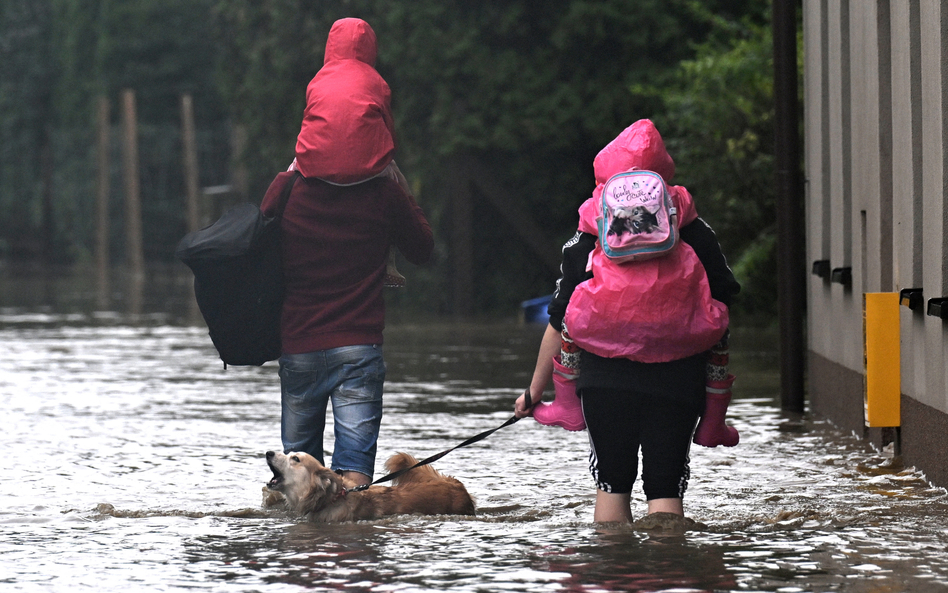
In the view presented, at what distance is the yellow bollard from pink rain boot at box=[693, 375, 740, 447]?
2522 mm

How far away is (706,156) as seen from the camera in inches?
783

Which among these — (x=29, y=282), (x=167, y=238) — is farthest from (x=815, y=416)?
(x=167, y=238)

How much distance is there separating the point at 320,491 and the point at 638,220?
1854 millimetres

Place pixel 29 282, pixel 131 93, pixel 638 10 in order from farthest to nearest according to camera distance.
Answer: pixel 131 93
pixel 29 282
pixel 638 10

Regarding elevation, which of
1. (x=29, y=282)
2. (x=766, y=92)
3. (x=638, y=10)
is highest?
(x=638, y=10)

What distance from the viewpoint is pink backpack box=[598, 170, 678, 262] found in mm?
6055

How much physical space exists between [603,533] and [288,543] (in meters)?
1.26

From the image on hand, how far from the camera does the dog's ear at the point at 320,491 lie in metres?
6.91

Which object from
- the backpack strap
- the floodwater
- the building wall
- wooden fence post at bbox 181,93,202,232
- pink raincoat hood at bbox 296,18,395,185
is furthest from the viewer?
wooden fence post at bbox 181,93,202,232

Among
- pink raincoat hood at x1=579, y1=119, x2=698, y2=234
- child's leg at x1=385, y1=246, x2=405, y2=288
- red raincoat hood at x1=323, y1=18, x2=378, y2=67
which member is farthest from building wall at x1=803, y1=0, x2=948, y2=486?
red raincoat hood at x1=323, y1=18, x2=378, y2=67

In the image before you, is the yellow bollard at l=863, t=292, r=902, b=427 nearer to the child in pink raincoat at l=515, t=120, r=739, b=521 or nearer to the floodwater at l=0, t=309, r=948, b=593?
the floodwater at l=0, t=309, r=948, b=593

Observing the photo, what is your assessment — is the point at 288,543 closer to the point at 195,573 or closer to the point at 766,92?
the point at 195,573

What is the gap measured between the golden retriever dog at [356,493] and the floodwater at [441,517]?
0.08 meters

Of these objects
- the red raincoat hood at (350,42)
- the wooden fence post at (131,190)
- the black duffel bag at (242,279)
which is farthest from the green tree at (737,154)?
the wooden fence post at (131,190)
